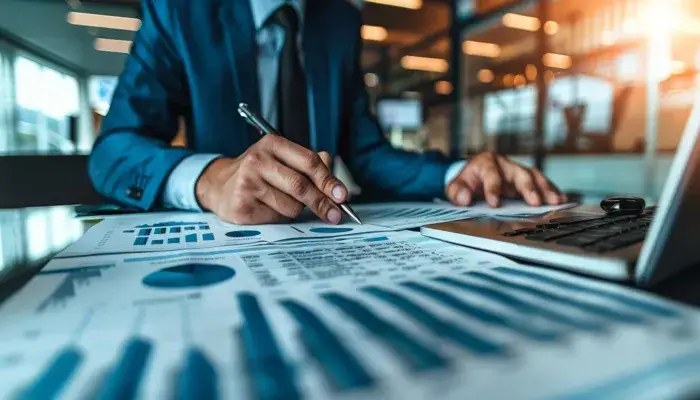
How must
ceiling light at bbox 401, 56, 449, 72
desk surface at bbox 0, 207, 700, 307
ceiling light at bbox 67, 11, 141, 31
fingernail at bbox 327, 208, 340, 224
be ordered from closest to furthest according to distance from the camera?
1. desk surface at bbox 0, 207, 700, 307
2. fingernail at bbox 327, 208, 340, 224
3. ceiling light at bbox 67, 11, 141, 31
4. ceiling light at bbox 401, 56, 449, 72

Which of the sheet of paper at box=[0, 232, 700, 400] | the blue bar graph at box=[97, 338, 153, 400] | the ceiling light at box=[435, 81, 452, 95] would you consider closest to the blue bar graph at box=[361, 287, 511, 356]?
the sheet of paper at box=[0, 232, 700, 400]

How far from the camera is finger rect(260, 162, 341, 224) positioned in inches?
17.7

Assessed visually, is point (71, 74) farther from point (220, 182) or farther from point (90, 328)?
point (90, 328)

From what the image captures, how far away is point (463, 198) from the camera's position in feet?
2.08

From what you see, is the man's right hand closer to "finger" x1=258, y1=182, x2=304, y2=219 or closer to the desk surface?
"finger" x1=258, y1=182, x2=304, y2=219

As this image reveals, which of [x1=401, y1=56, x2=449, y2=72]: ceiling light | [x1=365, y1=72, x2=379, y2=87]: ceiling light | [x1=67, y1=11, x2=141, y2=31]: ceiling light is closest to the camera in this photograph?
[x1=67, y1=11, x2=141, y2=31]: ceiling light

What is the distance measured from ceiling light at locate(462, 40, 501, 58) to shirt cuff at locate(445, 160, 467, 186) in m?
5.01

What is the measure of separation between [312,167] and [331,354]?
0.32 metres

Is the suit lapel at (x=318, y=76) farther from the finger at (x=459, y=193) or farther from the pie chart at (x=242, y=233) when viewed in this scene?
the pie chart at (x=242, y=233)

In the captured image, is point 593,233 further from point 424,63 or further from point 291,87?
point 424,63

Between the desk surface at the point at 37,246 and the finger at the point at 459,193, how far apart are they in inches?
14.8

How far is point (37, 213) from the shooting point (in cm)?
65

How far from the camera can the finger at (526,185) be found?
622 mm

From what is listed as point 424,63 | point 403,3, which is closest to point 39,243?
point 403,3
